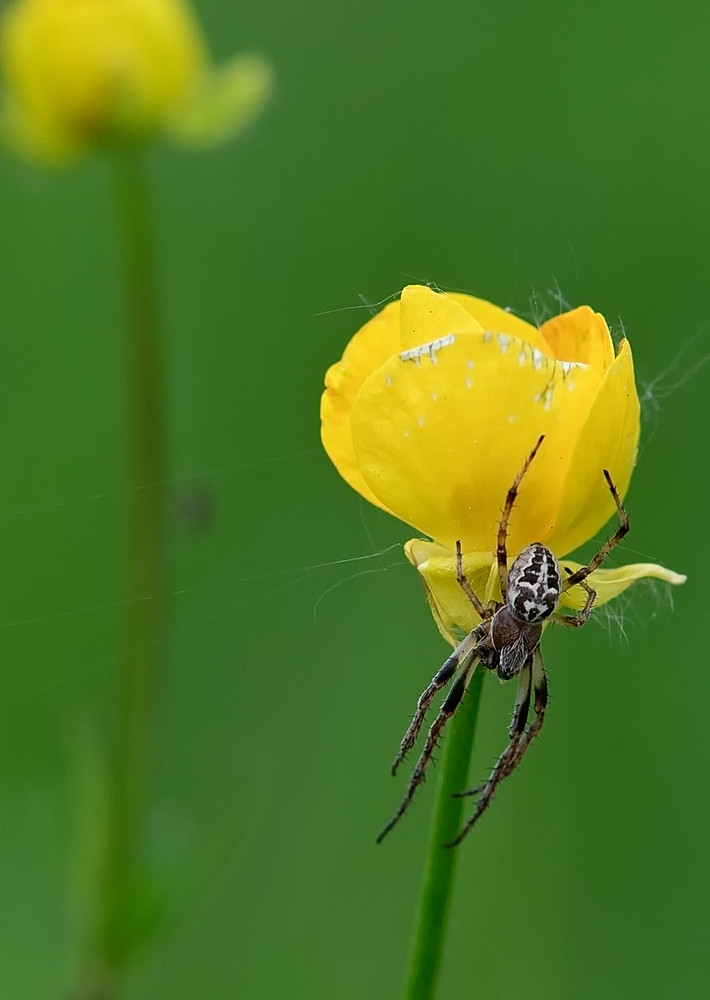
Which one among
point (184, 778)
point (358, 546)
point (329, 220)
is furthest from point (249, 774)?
point (329, 220)

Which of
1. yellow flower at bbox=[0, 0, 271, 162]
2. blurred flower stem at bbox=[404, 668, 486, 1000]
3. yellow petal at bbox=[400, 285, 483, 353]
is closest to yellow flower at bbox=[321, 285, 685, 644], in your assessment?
yellow petal at bbox=[400, 285, 483, 353]

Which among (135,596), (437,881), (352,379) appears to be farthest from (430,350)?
(135,596)

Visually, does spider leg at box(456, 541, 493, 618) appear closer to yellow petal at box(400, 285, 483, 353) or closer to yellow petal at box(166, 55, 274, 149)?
yellow petal at box(400, 285, 483, 353)

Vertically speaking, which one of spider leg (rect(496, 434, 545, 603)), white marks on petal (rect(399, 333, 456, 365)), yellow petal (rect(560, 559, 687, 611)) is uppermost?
white marks on petal (rect(399, 333, 456, 365))

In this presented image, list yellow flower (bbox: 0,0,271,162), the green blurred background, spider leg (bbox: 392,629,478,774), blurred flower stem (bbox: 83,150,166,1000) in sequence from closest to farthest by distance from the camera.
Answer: spider leg (bbox: 392,629,478,774) → blurred flower stem (bbox: 83,150,166,1000) → yellow flower (bbox: 0,0,271,162) → the green blurred background

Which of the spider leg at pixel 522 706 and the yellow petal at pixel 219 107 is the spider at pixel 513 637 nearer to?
the spider leg at pixel 522 706

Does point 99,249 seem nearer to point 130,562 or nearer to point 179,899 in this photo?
point 130,562

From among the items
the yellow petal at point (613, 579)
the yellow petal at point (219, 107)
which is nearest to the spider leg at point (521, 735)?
the yellow petal at point (613, 579)
